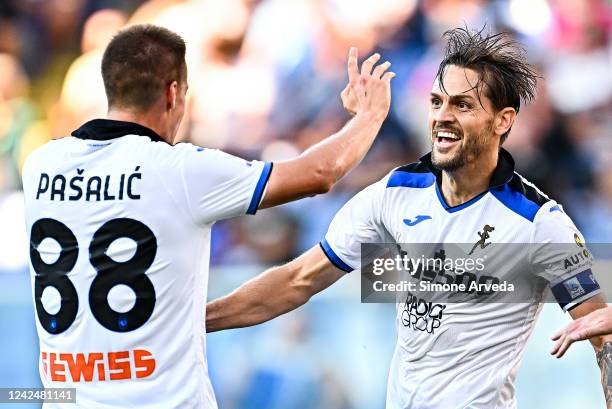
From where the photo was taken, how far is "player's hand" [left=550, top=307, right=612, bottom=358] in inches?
151

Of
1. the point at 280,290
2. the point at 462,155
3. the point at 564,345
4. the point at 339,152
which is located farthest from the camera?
the point at 280,290

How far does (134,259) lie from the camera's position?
3531 millimetres

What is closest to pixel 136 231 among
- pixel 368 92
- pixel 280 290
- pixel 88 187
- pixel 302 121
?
pixel 88 187

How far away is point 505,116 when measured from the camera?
181 inches

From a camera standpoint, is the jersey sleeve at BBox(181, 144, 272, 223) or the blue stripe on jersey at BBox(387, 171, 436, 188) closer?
the jersey sleeve at BBox(181, 144, 272, 223)

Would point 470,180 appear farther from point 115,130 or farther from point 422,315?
point 115,130

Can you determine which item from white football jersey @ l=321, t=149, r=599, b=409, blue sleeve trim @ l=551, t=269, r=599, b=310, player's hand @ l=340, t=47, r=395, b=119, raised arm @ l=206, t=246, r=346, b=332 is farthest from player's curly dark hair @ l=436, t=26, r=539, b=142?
raised arm @ l=206, t=246, r=346, b=332

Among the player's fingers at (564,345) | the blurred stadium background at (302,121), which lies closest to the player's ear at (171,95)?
the player's fingers at (564,345)

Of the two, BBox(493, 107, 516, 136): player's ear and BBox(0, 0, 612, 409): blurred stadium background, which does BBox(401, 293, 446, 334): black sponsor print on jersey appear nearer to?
BBox(493, 107, 516, 136): player's ear

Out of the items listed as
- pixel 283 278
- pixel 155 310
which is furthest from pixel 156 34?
pixel 283 278

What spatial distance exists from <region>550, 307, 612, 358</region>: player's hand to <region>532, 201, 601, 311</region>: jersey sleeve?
0.24 metres

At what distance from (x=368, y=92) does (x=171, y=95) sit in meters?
0.76

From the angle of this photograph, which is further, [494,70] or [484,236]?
[494,70]

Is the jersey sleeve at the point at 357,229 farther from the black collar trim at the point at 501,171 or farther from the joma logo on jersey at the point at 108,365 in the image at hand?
the joma logo on jersey at the point at 108,365
